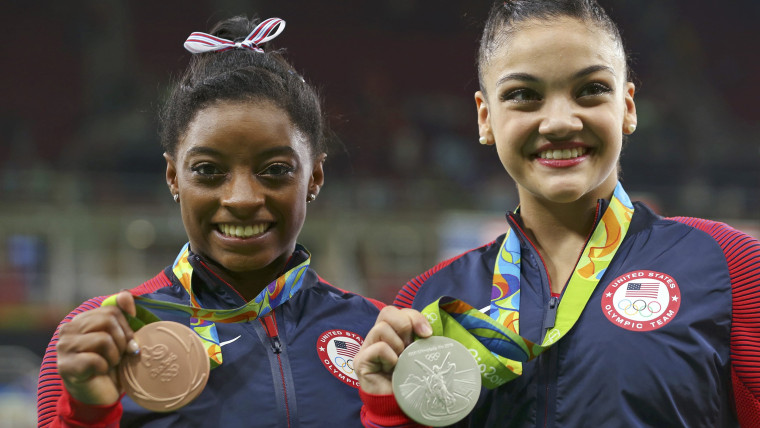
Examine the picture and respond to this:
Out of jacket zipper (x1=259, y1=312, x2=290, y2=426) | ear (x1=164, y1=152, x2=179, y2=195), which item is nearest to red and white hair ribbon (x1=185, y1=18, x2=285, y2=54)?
ear (x1=164, y1=152, x2=179, y2=195)

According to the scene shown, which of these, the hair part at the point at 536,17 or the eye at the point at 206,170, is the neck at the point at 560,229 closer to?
the hair part at the point at 536,17

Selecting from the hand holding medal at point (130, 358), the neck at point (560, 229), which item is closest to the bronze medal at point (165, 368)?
the hand holding medal at point (130, 358)

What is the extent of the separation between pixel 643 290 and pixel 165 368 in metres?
0.95

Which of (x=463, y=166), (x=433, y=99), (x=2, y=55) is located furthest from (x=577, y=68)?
(x=2, y=55)

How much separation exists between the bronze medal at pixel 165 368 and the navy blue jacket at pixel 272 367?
15cm

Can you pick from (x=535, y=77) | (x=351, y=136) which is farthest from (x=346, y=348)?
(x=351, y=136)

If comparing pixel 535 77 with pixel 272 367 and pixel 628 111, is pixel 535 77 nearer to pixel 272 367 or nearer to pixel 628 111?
pixel 628 111

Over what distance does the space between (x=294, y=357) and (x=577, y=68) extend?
86cm

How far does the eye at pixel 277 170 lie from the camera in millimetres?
1930

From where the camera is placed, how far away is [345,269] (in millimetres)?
9789

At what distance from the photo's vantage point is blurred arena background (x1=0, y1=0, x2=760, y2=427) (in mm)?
9328

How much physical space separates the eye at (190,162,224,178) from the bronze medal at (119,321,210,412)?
388mm

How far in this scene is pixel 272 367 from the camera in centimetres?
186

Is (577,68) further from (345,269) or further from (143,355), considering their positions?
(345,269)
